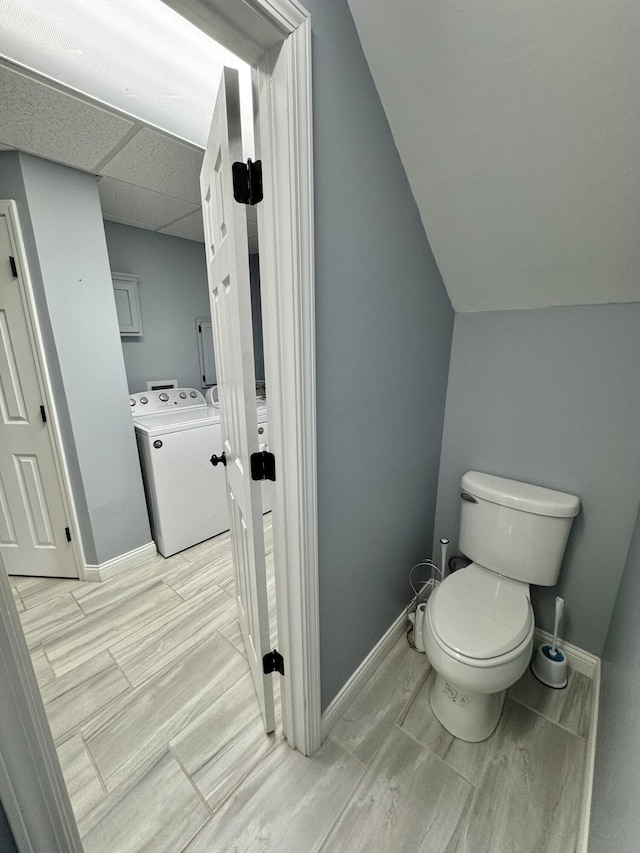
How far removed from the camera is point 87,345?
1.76 m

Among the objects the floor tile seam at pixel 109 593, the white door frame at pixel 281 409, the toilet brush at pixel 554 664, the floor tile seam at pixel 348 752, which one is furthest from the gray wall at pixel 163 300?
the toilet brush at pixel 554 664

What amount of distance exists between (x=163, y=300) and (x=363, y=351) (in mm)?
2254

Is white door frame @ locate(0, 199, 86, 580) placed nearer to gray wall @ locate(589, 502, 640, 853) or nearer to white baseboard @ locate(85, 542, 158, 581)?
white baseboard @ locate(85, 542, 158, 581)

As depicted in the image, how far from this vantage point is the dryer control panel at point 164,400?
2.39m

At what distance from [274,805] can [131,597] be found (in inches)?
49.0

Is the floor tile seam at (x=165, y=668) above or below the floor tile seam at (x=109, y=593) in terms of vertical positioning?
below

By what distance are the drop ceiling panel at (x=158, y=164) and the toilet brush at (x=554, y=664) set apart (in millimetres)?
2500

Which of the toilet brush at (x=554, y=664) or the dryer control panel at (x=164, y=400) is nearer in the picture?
the toilet brush at (x=554, y=664)

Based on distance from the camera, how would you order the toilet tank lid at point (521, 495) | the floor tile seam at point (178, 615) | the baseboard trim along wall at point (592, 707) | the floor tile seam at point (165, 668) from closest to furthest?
1. the baseboard trim along wall at point (592, 707)
2. the toilet tank lid at point (521, 495)
3. the floor tile seam at point (165, 668)
4. the floor tile seam at point (178, 615)

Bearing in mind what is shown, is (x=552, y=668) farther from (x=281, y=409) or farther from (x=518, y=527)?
(x=281, y=409)

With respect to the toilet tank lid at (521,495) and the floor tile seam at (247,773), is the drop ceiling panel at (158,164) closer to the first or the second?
the toilet tank lid at (521,495)

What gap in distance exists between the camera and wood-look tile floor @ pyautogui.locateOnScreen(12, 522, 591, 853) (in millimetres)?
962

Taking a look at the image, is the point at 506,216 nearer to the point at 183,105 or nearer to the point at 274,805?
the point at 183,105

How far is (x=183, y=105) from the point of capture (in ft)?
4.22
